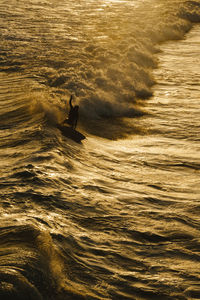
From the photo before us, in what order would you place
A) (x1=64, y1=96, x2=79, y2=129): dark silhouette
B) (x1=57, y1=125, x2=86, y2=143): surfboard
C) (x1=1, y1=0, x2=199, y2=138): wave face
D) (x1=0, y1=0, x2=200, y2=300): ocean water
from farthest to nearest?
(x1=1, y1=0, x2=199, y2=138): wave face, (x1=64, y1=96, x2=79, y2=129): dark silhouette, (x1=57, y1=125, x2=86, y2=143): surfboard, (x1=0, y1=0, x2=200, y2=300): ocean water

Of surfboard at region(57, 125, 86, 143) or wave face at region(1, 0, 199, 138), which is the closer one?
surfboard at region(57, 125, 86, 143)

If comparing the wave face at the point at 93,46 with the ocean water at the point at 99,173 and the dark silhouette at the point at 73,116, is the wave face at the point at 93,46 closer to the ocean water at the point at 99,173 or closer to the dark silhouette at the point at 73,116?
the ocean water at the point at 99,173

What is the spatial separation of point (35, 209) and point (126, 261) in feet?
3.39

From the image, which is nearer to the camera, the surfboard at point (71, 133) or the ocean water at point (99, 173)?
the ocean water at point (99, 173)

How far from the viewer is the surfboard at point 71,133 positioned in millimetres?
6477

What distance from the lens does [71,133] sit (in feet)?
21.7

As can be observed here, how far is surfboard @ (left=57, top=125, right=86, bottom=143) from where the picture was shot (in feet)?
21.2

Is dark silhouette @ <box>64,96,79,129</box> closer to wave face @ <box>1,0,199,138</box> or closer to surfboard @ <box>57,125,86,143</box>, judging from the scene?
surfboard @ <box>57,125,86,143</box>

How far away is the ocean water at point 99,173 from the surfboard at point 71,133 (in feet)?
0.40

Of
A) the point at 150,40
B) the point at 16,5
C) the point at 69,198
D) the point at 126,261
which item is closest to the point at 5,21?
the point at 16,5

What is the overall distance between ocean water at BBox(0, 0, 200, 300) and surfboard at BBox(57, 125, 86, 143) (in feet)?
0.40

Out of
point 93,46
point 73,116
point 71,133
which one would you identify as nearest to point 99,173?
point 71,133

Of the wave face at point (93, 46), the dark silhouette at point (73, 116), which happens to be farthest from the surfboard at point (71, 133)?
the wave face at point (93, 46)

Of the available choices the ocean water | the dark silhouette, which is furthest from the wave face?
the dark silhouette
